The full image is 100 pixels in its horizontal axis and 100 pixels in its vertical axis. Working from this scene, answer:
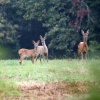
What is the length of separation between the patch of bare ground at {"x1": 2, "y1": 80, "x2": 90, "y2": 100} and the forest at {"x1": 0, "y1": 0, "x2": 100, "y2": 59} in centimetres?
1526

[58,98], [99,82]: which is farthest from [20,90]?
[99,82]

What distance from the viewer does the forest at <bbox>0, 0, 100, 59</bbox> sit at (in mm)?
25297

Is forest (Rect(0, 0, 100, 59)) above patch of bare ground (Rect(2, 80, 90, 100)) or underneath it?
above

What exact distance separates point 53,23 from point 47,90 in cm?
1950

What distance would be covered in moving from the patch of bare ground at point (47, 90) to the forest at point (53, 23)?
1526cm

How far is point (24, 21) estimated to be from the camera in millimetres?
29609

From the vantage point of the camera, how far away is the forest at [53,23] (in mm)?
25297

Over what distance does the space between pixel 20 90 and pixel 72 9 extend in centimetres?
1917

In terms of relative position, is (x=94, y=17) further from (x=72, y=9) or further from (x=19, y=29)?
(x=19, y=29)

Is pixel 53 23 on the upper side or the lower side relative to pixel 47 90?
upper

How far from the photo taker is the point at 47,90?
26.2ft

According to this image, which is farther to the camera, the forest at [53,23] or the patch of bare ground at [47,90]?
the forest at [53,23]

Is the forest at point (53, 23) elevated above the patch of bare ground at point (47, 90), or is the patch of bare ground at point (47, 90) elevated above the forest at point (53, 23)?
the forest at point (53, 23)

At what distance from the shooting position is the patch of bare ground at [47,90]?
7.17 metres
